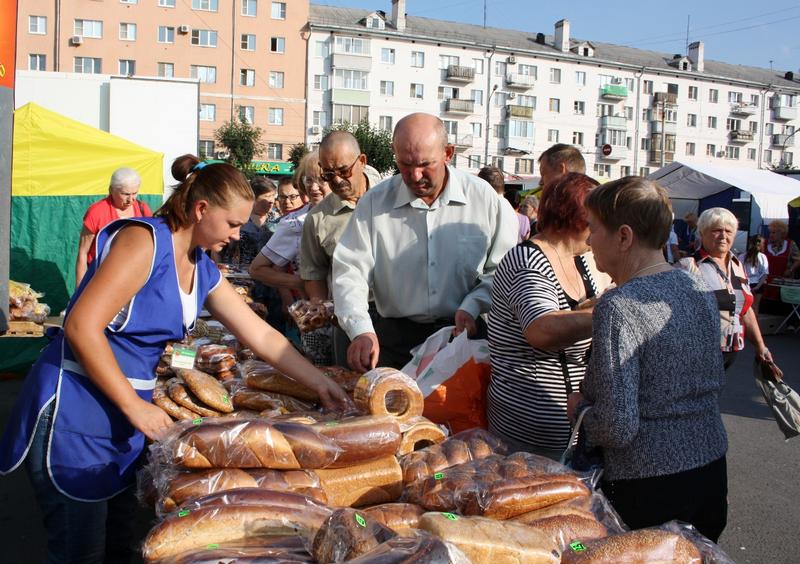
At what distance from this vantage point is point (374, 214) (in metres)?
3.35

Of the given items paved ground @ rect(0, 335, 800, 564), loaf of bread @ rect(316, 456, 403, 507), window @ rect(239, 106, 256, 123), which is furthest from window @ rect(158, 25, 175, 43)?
loaf of bread @ rect(316, 456, 403, 507)

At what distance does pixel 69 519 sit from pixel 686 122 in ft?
243

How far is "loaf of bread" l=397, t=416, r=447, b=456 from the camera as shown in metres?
2.17

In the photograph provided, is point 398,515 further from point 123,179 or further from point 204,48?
point 204,48

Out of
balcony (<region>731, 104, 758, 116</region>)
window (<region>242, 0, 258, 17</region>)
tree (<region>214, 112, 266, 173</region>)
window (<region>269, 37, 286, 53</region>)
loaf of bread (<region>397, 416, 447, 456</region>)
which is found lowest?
loaf of bread (<region>397, 416, 447, 456</region>)

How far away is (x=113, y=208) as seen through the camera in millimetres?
7508

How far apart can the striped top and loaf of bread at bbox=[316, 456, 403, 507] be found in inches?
30.7

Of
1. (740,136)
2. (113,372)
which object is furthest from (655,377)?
(740,136)

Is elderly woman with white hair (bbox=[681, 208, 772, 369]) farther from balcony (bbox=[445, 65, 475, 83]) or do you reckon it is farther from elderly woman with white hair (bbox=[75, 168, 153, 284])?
balcony (bbox=[445, 65, 475, 83])

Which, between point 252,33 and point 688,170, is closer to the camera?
point 688,170

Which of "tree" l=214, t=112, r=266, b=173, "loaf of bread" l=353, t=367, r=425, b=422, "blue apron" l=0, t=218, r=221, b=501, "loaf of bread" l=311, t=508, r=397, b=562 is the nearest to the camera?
"loaf of bread" l=311, t=508, r=397, b=562

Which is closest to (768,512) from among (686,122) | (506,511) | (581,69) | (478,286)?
(478,286)

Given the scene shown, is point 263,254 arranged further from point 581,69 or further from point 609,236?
point 581,69

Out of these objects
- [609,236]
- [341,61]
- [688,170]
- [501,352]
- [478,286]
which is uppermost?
[341,61]
